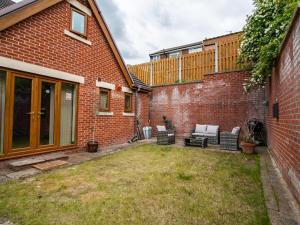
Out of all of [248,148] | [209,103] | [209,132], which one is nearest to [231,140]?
[248,148]

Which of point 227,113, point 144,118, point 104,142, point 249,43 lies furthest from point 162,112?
point 249,43

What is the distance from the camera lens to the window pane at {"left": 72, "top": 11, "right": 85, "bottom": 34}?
21.2ft

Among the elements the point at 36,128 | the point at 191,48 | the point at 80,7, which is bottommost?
the point at 36,128

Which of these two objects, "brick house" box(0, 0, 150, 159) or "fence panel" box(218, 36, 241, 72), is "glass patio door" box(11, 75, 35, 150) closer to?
"brick house" box(0, 0, 150, 159)

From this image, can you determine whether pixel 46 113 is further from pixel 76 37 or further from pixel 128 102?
pixel 128 102

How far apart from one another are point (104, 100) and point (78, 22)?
3.18m

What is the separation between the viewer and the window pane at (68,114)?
6.00 meters

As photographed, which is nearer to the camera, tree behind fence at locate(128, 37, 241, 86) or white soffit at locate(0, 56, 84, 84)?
white soffit at locate(0, 56, 84, 84)

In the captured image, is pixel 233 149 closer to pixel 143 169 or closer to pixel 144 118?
pixel 143 169

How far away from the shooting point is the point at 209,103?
9898 mm

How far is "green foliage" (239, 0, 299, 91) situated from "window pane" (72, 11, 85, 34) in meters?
6.24

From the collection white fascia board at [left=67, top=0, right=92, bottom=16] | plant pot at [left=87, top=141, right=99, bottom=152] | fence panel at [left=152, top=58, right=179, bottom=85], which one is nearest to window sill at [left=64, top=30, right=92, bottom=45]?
white fascia board at [left=67, top=0, right=92, bottom=16]

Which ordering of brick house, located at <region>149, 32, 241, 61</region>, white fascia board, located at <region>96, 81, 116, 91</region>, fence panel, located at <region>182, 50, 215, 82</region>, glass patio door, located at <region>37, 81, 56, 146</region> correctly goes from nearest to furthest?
glass patio door, located at <region>37, 81, 56, 146</region> → white fascia board, located at <region>96, 81, 116, 91</region> → fence panel, located at <region>182, 50, 215, 82</region> → brick house, located at <region>149, 32, 241, 61</region>

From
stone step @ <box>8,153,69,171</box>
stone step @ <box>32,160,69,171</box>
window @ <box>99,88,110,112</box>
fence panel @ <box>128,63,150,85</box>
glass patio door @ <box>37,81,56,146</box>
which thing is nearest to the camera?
stone step @ <box>8,153,69,171</box>
